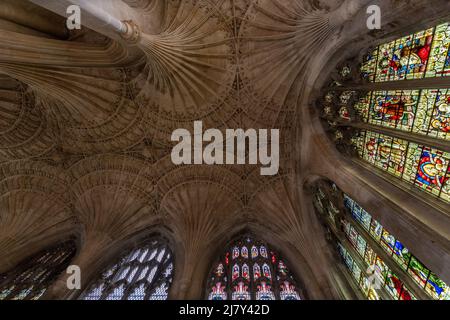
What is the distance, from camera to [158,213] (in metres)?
9.15

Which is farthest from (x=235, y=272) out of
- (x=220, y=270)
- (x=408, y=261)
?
(x=408, y=261)

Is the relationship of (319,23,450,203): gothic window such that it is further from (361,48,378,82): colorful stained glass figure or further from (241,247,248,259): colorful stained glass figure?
(241,247,248,259): colorful stained glass figure

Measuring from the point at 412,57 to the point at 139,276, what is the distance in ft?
31.3

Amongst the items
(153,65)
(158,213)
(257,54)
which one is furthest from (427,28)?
(158,213)

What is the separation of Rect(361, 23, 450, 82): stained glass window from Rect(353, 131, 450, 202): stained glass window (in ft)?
4.72

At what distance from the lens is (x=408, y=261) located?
15.2 feet

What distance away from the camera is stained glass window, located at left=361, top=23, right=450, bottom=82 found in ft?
14.0

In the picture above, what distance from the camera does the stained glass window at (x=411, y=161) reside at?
4.34 metres

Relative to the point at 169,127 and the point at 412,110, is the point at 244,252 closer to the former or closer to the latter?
the point at 169,127

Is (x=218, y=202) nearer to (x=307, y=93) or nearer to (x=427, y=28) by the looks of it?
(x=307, y=93)

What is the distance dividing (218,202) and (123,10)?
686 centimetres

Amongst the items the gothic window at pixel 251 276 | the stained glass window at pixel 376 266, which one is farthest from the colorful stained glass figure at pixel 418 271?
the gothic window at pixel 251 276

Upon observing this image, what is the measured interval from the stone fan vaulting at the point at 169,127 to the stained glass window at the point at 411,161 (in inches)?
35.0
